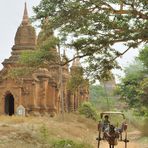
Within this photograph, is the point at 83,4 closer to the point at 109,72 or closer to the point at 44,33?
the point at 44,33

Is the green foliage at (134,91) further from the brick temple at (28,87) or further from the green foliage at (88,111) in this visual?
the brick temple at (28,87)

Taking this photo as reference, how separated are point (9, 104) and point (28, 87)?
2.70 metres

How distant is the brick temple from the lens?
32.7 metres

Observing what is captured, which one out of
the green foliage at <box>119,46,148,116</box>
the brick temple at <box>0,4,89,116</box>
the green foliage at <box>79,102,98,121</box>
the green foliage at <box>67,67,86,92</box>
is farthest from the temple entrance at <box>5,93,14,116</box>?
the green foliage at <box>67,67,86,92</box>

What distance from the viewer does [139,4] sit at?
44.2ft

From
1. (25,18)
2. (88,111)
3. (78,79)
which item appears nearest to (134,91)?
(88,111)

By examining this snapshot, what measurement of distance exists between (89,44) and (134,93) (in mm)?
19401

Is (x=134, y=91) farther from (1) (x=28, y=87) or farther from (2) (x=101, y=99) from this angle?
(2) (x=101, y=99)

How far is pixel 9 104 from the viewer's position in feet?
114

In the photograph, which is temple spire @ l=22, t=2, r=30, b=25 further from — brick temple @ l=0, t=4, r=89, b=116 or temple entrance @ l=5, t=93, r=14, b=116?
temple entrance @ l=5, t=93, r=14, b=116

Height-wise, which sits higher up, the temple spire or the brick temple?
the temple spire

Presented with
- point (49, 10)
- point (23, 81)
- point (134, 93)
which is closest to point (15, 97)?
point (23, 81)

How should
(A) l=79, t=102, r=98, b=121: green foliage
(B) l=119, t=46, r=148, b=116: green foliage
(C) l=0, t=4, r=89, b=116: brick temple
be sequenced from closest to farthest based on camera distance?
(B) l=119, t=46, r=148, b=116: green foliage
(C) l=0, t=4, r=89, b=116: brick temple
(A) l=79, t=102, r=98, b=121: green foliage

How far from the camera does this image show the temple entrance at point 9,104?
112 ft
